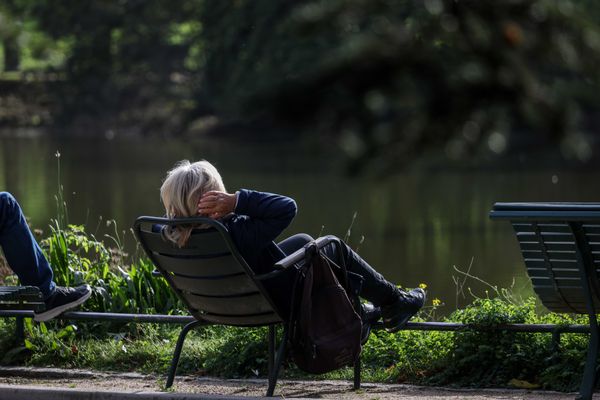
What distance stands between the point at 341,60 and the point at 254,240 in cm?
255

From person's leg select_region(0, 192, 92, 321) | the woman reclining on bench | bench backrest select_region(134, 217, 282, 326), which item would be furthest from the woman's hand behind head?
person's leg select_region(0, 192, 92, 321)

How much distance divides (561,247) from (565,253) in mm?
29

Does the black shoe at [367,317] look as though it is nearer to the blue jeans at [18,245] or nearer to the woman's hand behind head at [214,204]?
the woman's hand behind head at [214,204]

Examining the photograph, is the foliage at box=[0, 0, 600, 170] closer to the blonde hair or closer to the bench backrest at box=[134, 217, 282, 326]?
the bench backrest at box=[134, 217, 282, 326]

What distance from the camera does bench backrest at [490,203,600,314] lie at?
4203 mm

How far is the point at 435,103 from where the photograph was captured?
1994mm

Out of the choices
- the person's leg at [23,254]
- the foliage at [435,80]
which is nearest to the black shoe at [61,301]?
the person's leg at [23,254]

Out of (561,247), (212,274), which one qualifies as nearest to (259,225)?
(212,274)

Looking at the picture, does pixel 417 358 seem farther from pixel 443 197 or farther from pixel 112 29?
pixel 112 29

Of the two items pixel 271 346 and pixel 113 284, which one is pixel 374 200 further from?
pixel 271 346

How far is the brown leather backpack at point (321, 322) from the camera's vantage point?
4.34 meters

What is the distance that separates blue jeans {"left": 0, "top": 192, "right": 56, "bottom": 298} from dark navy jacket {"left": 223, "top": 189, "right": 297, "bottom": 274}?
3.70 feet

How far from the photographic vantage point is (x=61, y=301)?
525 centimetres

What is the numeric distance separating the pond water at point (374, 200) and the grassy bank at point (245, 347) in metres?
1.46
